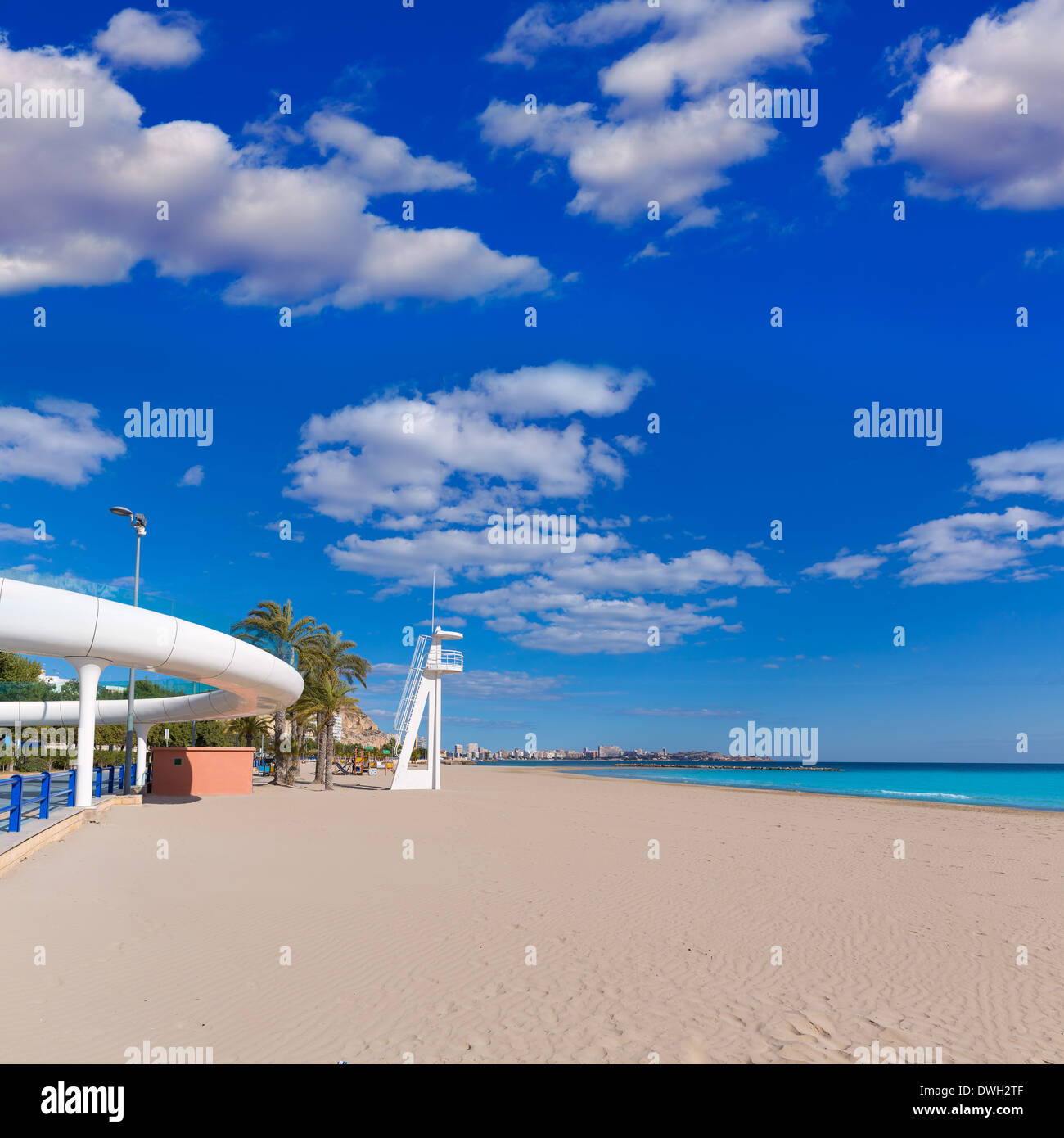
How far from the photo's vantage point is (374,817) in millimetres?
22969

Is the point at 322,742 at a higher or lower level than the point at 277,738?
lower

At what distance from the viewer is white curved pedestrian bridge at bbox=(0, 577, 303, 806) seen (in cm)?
1692

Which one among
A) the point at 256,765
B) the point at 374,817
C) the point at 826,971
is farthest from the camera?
the point at 256,765

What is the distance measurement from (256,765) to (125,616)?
178ft

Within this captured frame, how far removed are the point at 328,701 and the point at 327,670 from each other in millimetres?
2292

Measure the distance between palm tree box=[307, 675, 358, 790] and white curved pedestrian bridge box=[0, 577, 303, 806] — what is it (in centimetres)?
1389

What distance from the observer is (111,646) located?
18406mm

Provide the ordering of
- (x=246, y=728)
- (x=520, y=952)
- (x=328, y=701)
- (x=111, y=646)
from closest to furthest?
(x=520, y=952) < (x=111, y=646) < (x=328, y=701) < (x=246, y=728)

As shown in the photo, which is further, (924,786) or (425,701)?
(924,786)

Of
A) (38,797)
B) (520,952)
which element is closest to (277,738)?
(38,797)

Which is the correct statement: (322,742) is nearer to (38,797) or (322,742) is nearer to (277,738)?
(277,738)
